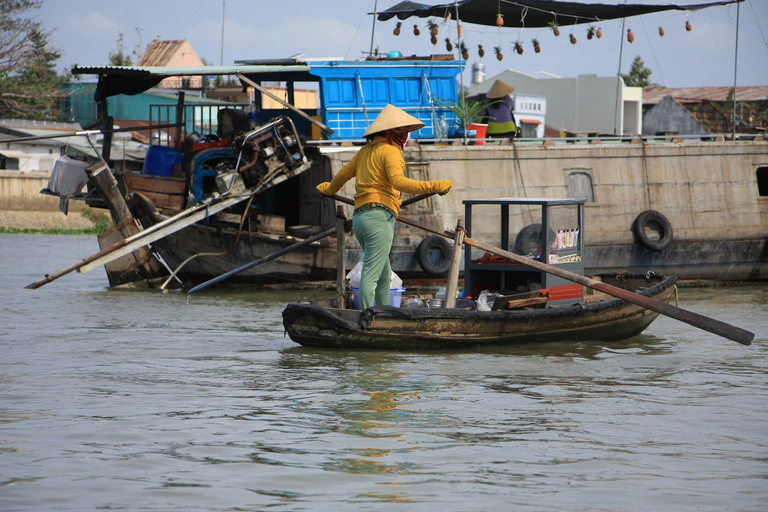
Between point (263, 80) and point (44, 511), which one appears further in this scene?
point (263, 80)

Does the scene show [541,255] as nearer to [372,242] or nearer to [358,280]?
[358,280]

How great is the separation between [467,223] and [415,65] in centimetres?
593

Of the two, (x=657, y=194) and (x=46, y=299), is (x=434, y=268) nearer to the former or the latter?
(x=657, y=194)

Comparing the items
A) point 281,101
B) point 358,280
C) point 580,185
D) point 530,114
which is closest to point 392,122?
point 358,280

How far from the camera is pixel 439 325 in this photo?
812cm

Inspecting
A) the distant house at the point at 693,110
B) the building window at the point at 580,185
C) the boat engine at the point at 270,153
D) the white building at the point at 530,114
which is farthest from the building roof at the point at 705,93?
the boat engine at the point at 270,153

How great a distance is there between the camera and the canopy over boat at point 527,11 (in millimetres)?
14984

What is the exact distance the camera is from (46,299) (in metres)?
12.6

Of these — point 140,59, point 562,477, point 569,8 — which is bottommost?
point 562,477

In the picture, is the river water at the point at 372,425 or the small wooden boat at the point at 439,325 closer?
the river water at the point at 372,425

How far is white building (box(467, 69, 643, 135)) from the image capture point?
1307 inches

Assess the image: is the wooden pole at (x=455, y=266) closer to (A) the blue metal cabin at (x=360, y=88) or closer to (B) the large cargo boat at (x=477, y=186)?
(B) the large cargo boat at (x=477, y=186)

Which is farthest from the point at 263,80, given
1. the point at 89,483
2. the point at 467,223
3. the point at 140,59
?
the point at 140,59

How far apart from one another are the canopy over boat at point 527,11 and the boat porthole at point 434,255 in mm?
3555
